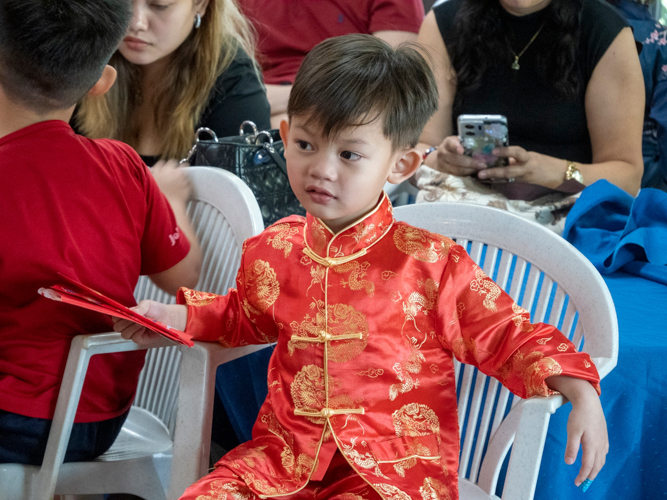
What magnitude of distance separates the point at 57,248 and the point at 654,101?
1.89 metres

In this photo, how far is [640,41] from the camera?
223cm

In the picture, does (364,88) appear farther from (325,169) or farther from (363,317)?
(363,317)

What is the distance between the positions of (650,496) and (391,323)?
0.56 m

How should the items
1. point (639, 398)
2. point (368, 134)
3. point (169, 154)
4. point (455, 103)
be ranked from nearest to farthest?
point (368, 134) < point (639, 398) < point (169, 154) < point (455, 103)

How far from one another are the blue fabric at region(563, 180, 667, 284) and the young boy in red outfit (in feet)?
1.82

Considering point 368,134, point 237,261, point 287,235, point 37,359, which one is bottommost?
point 37,359

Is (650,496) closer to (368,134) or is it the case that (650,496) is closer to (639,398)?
(639,398)

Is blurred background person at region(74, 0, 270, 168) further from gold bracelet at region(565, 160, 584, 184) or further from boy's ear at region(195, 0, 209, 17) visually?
gold bracelet at region(565, 160, 584, 184)

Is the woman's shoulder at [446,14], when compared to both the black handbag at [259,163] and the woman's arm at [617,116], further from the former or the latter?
the black handbag at [259,163]

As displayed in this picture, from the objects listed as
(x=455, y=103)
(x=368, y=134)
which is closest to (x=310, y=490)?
(x=368, y=134)

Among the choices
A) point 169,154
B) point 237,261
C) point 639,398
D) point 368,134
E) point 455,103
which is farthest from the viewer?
point 455,103

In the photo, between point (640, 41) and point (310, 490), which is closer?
point (310, 490)

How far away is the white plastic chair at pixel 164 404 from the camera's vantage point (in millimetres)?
1086

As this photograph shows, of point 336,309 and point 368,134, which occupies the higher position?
point 368,134
